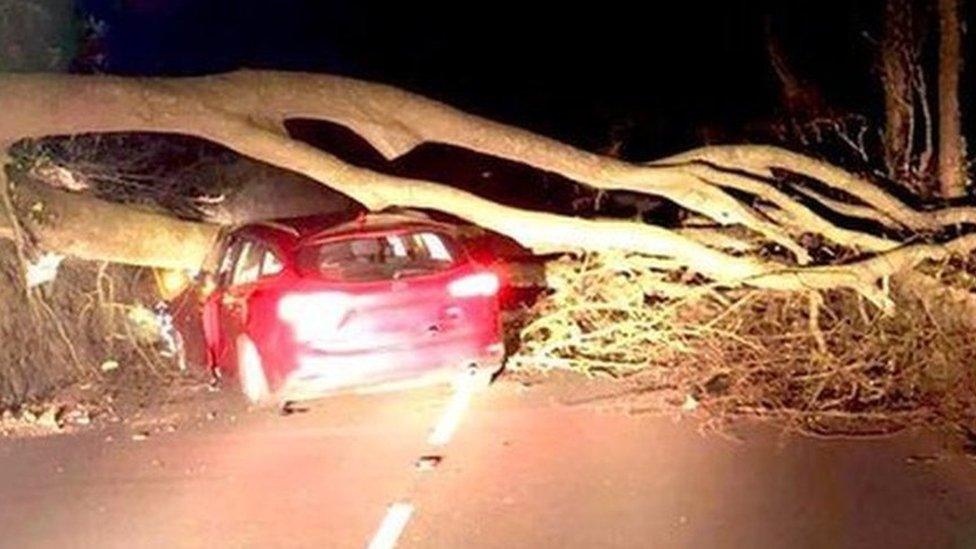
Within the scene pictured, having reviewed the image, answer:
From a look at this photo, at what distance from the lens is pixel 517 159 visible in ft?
43.6

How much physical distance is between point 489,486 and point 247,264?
12.6 feet

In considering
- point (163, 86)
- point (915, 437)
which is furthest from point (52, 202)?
point (915, 437)

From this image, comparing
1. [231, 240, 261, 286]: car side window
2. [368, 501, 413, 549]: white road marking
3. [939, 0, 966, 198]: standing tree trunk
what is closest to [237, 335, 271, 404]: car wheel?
[231, 240, 261, 286]: car side window

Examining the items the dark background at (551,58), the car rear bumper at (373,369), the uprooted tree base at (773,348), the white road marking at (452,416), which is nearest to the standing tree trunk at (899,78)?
the uprooted tree base at (773,348)

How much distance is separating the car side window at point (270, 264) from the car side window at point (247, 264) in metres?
0.09

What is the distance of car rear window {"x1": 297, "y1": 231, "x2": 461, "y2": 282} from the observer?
11.2 meters

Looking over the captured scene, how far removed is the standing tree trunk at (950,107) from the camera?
13992 mm

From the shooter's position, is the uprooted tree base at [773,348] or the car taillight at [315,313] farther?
the car taillight at [315,313]

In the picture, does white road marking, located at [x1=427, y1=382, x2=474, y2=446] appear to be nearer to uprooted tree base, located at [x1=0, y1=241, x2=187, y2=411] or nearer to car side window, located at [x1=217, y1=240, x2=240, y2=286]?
car side window, located at [x1=217, y1=240, x2=240, y2=286]

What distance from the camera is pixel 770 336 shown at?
12039 millimetres

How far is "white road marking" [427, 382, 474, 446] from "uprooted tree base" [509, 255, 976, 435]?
34.7 inches

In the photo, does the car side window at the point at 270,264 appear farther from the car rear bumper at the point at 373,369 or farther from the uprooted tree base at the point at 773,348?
the uprooted tree base at the point at 773,348

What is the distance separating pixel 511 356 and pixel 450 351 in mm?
2188

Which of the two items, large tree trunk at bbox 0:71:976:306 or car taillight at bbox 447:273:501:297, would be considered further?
large tree trunk at bbox 0:71:976:306
